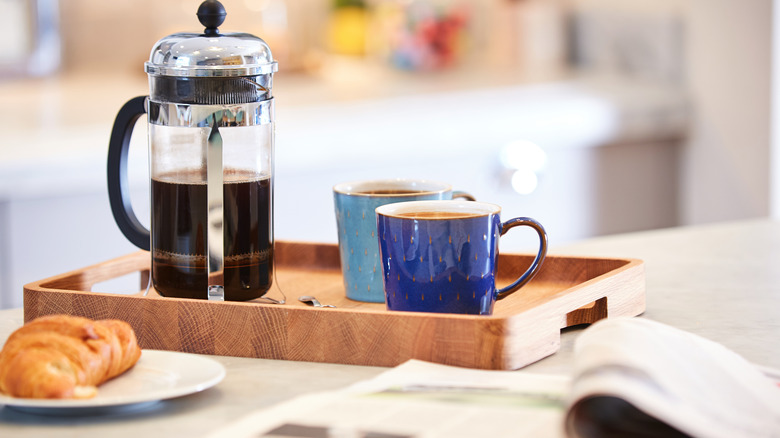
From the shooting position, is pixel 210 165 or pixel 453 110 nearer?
pixel 210 165

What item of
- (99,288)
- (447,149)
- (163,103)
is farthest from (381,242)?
(447,149)

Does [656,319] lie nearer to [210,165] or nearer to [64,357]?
[210,165]

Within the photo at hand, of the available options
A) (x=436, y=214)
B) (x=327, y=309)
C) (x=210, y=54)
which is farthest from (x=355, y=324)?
(x=210, y=54)

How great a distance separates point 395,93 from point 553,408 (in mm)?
1818

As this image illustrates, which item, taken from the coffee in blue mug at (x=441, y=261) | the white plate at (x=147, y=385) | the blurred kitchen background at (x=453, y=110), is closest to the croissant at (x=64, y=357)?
the white plate at (x=147, y=385)

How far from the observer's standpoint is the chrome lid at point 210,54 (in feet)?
2.72

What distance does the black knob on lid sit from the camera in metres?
0.86

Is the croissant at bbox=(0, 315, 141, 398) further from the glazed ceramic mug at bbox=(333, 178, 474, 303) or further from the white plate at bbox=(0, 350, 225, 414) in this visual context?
the glazed ceramic mug at bbox=(333, 178, 474, 303)

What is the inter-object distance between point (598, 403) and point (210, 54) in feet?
1.42

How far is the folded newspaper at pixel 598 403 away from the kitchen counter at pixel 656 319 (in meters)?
0.05

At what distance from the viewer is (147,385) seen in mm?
661

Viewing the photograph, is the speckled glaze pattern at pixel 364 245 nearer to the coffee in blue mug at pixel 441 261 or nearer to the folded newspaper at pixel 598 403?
the coffee in blue mug at pixel 441 261

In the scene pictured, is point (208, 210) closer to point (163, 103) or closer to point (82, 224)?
point (163, 103)

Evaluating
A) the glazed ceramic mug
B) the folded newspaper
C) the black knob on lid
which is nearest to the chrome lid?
the black knob on lid
